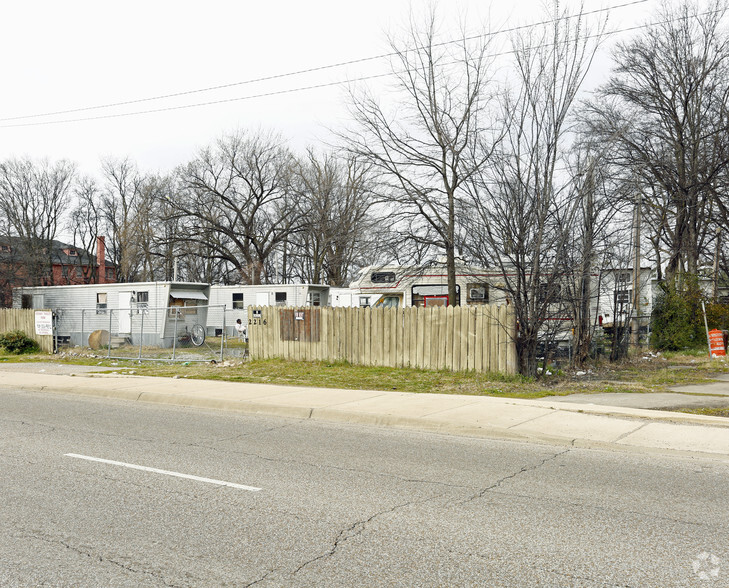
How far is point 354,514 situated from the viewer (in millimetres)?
5777

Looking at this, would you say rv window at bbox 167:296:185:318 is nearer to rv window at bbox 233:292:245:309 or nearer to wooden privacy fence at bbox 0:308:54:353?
rv window at bbox 233:292:245:309

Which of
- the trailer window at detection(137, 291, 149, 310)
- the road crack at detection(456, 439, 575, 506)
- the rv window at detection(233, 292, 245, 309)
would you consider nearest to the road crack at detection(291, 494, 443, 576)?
the road crack at detection(456, 439, 575, 506)

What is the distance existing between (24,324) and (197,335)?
6937 mm

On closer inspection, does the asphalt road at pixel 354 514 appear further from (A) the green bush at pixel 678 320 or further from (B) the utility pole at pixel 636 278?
(A) the green bush at pixel 678 320

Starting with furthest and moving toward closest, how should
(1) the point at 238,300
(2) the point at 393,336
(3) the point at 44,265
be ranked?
1. (3) the point at 44,265
2. (1) the point at 238,300
3. (2) the point at 393,336

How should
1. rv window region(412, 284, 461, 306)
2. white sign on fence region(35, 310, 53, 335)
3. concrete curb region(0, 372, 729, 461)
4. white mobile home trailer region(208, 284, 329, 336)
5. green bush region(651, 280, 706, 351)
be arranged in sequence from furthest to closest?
1. white mobile home trailer region(208, 284, 329, 336)
2. white sign on fence region(35, 310, 53, 335)
3. rv window region(412, 284, 461, 306)
4. green bush region(651, 280, 706, 351)
5. concrete curb region(0, 372, 729, 461)

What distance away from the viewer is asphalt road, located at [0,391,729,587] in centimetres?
450

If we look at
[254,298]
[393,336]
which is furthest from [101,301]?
[393,336]

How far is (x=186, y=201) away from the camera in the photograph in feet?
152

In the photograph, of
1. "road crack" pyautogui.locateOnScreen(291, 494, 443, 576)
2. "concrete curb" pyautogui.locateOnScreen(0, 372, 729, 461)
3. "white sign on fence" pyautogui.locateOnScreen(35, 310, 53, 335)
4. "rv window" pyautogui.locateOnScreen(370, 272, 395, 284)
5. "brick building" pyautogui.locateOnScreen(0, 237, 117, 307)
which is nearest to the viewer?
"road crack" pyautogui.locateOnScreen(291, 494, 443, 576)

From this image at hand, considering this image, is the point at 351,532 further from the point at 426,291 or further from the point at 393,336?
the point at 426,291

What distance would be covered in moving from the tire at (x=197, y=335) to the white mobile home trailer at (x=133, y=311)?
446 mm

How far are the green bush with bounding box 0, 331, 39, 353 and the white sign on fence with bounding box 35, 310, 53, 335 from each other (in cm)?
58

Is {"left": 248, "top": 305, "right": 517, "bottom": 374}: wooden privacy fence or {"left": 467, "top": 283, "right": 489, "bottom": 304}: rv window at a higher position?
{"left": 467, "top": 283, "right": 489, "bottom": 304}: rv window
